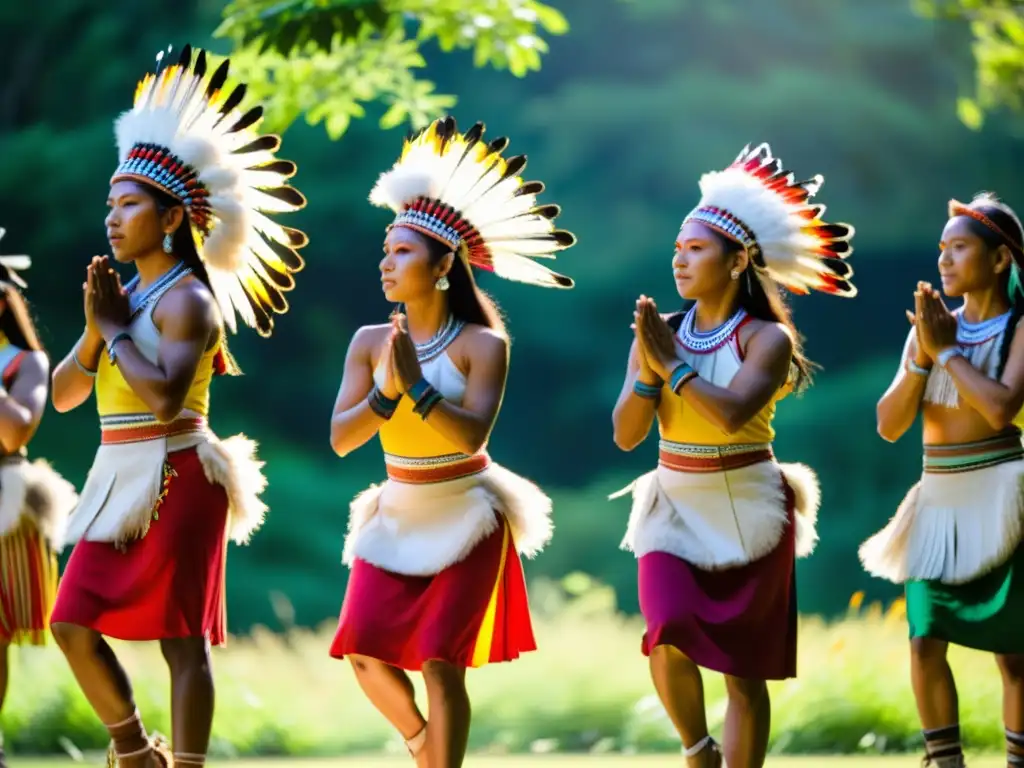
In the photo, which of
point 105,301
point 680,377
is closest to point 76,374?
point 105,301

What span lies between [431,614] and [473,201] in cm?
104

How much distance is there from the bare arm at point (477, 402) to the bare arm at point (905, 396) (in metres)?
1.08

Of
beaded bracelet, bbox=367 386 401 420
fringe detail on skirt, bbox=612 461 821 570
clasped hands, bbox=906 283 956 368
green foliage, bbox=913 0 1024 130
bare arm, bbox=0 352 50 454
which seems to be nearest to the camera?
beaded bracelet, bbox=367 386 401 420

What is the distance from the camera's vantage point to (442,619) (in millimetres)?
3729

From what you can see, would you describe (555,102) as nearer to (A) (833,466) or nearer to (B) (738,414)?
(A) (833,466)

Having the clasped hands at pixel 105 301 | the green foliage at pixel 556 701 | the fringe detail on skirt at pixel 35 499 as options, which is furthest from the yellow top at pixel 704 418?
the green foliage at pixel 556 701

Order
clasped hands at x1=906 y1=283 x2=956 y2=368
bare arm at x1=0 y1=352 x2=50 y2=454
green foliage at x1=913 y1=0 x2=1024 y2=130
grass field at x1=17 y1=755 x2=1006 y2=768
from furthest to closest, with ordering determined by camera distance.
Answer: green foliage at x1=913 y1=0 x2=1024 y2=130, grass field at x1=17 y1=755 x2=1006 y2=768, bare arm at x1=0 y1=352 x2=50 y2=454, clasped hands at x1=906 y1=283 x2=956 y2=368

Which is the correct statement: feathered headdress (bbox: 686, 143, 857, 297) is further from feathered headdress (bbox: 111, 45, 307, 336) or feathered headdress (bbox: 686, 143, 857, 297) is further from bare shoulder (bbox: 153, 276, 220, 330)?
bare shoulder (bbox: 153, 276, 220, 330)

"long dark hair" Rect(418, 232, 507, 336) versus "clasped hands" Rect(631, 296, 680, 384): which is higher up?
"long dark hair" Rect(418, 232, 507, 336)

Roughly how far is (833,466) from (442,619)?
142 inches

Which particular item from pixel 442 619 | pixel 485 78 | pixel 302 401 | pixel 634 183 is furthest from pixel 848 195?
pixel 442 619

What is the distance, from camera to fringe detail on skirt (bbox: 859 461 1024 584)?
4094 millimetres

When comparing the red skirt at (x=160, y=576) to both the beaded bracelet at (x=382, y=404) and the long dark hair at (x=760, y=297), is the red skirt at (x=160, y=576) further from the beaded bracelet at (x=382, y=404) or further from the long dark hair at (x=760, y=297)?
the long dark hair at (x=760, y=297)

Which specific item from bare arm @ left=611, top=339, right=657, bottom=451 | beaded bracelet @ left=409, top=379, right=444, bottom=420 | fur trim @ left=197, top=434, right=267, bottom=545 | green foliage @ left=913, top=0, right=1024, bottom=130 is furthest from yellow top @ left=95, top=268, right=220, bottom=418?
green foliage @ left=913, top=0, right=1024, bottom=130
